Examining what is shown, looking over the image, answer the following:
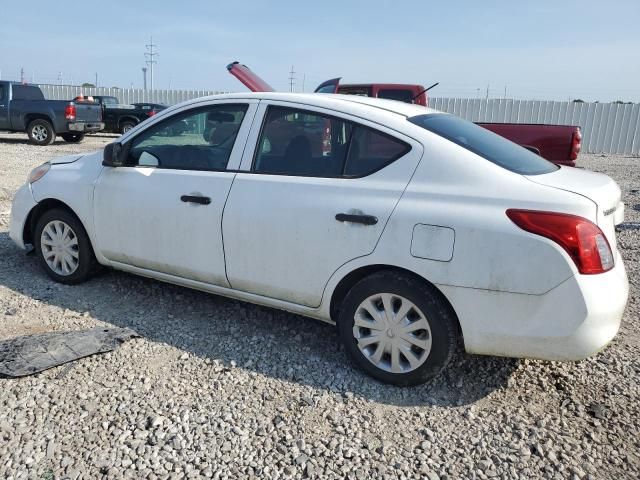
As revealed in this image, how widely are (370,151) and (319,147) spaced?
35cm

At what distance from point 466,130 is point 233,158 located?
60.7 inches

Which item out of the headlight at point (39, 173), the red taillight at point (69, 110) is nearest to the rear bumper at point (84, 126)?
the red taillight at point (69, 110)

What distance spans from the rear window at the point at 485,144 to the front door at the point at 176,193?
4.03 ft

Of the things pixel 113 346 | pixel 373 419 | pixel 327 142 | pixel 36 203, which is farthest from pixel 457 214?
pixel 36 203

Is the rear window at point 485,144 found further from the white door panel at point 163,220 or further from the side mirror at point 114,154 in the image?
the side mirror at point 114,154

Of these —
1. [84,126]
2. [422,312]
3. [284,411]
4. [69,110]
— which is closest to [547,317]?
[422,312]

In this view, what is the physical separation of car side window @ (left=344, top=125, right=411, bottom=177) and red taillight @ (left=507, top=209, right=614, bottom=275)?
80 cm

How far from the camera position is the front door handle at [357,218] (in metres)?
3.06

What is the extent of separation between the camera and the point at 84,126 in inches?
680

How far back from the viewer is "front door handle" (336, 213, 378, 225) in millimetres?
3064

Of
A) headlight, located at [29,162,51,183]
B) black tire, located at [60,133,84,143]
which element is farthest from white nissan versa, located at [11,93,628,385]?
black tire, located at [60,133,84,143]

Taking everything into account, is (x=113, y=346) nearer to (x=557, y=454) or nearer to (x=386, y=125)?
(x=386, y=125)

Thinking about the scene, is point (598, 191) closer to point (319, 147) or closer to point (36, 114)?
point (319, 147)

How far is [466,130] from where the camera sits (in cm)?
351
